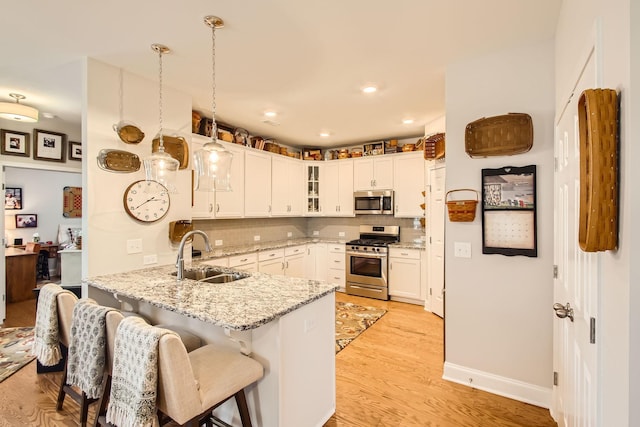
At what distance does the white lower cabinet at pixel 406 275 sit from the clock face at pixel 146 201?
3312 mm

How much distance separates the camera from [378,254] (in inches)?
193

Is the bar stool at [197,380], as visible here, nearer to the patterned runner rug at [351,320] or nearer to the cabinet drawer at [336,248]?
the patterned runner rug at [351,320]

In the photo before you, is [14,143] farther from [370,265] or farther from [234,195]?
[370,265]

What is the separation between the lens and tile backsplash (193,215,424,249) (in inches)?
181

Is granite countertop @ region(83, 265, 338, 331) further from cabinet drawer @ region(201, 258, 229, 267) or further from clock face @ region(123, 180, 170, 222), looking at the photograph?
cabinet drawer @ region(201, 258, 229, 267)

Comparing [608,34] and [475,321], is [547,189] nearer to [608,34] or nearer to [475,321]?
[475,321]

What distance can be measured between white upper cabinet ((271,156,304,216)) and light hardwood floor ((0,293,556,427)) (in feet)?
8.85

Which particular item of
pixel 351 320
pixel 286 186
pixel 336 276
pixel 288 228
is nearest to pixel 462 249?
pixel 351 320

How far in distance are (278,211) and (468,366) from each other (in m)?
3.56

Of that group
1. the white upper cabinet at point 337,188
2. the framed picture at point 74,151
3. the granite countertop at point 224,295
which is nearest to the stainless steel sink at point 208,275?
the granite countertop at point 224,295

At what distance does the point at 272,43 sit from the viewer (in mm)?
2258

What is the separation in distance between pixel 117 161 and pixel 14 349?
2.35 metres

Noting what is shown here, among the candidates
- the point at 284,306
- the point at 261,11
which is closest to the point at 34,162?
the point at 261,11

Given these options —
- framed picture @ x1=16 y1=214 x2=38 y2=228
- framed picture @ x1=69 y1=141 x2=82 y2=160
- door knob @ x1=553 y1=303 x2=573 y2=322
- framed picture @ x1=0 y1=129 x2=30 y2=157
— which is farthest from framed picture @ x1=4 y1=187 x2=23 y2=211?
door knob @ x1=553 y1=303 x2=573 y2=322
